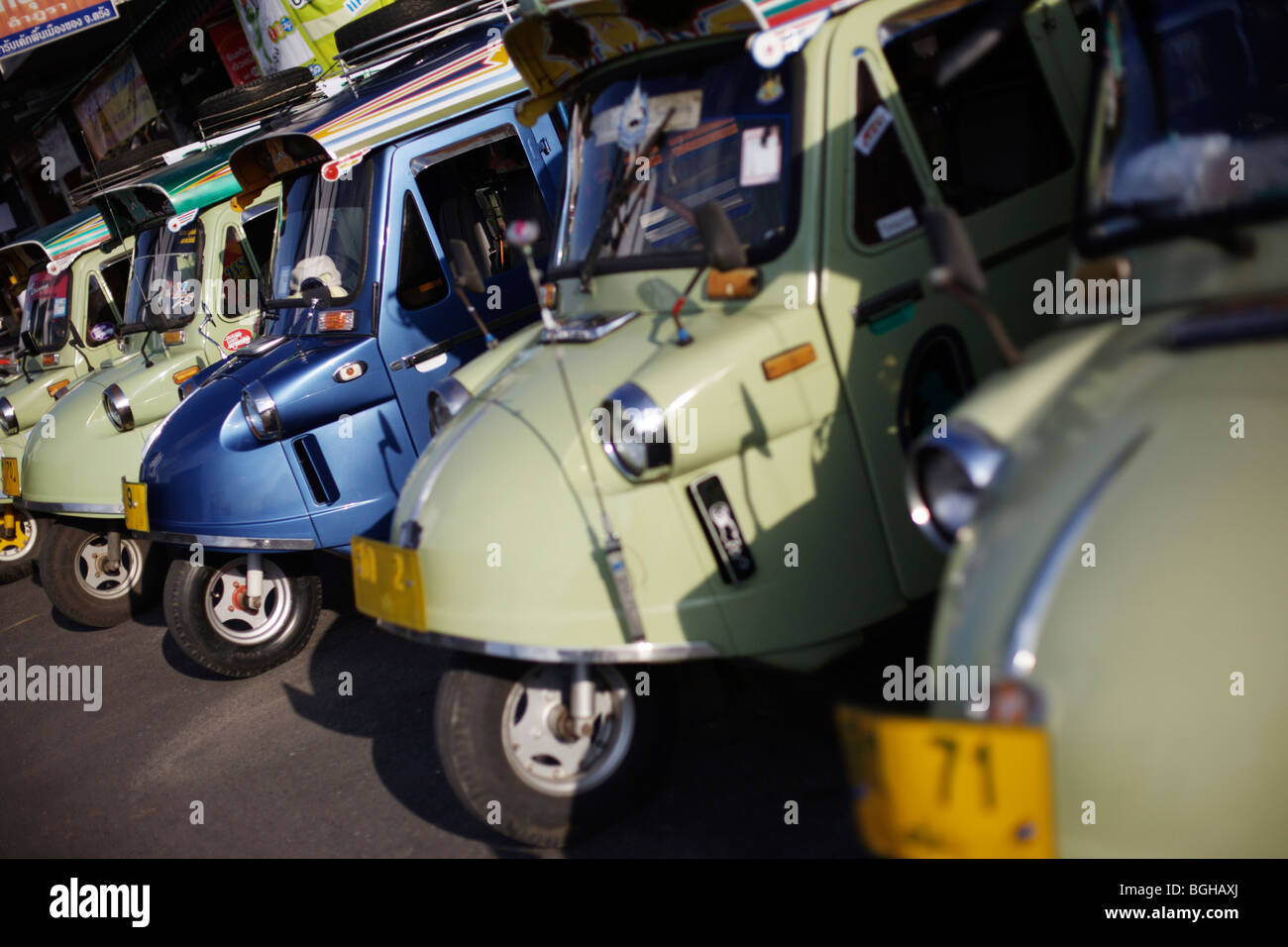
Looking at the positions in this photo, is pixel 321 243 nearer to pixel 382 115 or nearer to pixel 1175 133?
pixel 382 115

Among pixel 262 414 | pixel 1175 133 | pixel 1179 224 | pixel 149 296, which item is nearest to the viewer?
pixel 1179 224

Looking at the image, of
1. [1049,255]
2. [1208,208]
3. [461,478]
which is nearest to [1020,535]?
[1208,208]

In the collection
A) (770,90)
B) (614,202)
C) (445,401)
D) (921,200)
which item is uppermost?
(770,90)

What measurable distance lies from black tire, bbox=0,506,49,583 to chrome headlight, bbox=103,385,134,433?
266 centimetres

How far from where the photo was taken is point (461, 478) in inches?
127

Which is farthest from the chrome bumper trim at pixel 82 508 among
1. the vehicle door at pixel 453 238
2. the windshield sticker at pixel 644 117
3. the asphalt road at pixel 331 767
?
the windshield sticker at pixel 644 117

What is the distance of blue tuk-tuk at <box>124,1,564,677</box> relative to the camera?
5145mm

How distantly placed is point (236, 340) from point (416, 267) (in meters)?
2.01

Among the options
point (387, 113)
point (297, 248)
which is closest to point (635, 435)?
point (387, 113)

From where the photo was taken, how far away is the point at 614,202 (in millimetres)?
3766

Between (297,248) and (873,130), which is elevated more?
(297,248)

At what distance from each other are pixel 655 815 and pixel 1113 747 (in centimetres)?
194

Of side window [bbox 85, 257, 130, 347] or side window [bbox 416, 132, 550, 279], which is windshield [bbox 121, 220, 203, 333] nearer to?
side window [bbox 85, 257, 130, 347]

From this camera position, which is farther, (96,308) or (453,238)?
(96,308)
